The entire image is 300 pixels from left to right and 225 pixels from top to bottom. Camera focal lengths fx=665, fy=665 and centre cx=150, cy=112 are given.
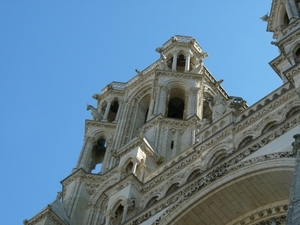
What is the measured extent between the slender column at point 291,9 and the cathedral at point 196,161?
37 millimetres

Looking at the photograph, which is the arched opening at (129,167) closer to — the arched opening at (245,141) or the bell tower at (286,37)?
the arched opening at (245,141)

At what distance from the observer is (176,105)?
113 feet

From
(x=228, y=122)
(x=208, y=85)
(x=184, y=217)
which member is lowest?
(x=184, y=217)

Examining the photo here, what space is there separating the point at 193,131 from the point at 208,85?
745cm

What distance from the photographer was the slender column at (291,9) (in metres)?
24.4

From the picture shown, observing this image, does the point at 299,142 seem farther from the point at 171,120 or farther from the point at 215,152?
the point at 171,120

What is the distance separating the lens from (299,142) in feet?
45.7

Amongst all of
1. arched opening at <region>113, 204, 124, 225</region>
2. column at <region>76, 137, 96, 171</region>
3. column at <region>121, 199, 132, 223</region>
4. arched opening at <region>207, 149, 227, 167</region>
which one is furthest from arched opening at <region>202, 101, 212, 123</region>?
column at <region>121, 199, 132, 223</region>

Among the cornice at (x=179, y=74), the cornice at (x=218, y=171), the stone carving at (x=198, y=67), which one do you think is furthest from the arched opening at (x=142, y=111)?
the cornice at (x=218, y=171)

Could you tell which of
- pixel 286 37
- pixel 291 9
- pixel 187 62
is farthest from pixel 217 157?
pixel 187 62

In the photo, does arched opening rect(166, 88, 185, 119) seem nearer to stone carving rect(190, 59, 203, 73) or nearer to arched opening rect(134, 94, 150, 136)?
arched opening rect(134, 94, 150, 136)

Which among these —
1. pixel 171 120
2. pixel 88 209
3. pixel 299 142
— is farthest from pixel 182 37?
pixel 299 142

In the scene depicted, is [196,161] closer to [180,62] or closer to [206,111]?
[206,111]

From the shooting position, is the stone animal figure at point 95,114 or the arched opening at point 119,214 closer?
the arched opening at point 119,214
